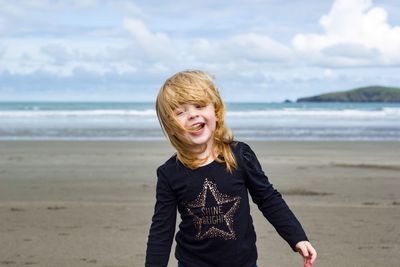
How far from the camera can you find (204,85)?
9.30 feet

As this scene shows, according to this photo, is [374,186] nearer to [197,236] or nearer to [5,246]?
[5,246]

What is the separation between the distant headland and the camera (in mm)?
100875

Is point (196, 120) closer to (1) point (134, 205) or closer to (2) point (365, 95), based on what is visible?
(1) point (134, 205)

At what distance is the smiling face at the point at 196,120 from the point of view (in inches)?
111

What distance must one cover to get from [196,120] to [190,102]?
8 cm

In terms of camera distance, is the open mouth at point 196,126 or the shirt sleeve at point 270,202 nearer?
the open mouth at point 196,126

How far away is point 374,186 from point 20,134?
49.3ft

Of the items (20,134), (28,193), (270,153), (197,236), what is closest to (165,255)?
(197,236)

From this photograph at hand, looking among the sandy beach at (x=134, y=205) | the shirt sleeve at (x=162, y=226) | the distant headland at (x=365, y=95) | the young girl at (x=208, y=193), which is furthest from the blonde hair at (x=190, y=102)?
the distant headland at (x=365, y=95)

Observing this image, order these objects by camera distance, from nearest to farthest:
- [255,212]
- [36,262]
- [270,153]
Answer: [36,262] → [255,212] → [270,153]

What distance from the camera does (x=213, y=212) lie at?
9.52 feet

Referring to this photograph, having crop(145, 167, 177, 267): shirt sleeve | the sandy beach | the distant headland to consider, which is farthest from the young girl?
the distant headland

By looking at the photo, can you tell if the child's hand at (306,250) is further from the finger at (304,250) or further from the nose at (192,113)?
the nose at (192,113)

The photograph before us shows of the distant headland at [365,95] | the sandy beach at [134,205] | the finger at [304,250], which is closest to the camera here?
the finger at [304,250]
